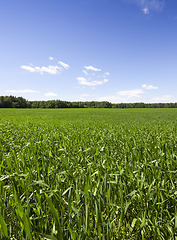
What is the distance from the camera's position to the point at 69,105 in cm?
13050

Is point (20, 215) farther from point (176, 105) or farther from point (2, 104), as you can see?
point (176, 105)

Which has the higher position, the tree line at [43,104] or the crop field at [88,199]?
the tree line at [43,104]

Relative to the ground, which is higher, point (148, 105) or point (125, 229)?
point (148, 105)

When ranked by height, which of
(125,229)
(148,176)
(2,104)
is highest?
(2,104)

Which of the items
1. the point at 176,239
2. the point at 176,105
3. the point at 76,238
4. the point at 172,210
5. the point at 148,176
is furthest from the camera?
the point at 176,105

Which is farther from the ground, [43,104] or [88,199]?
[43,104]

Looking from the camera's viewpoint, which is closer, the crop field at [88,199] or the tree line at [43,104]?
the crop field at [88,199]

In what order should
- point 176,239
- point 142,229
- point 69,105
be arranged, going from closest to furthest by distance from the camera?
point 176,239 < point 142,229 < point 69,105

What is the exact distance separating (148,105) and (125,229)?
579 ft

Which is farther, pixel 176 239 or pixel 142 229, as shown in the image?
pixel 142 229

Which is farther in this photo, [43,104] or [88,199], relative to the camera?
[43,104]

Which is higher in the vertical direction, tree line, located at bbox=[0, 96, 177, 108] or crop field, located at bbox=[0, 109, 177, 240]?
tree line, located at bbox=[0, 96, 177, 108]

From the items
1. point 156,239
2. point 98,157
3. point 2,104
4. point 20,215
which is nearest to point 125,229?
point 156,239

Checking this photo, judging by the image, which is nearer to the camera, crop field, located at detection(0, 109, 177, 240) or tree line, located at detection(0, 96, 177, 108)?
crop field, located at detection(0, 109, 177, 240)
